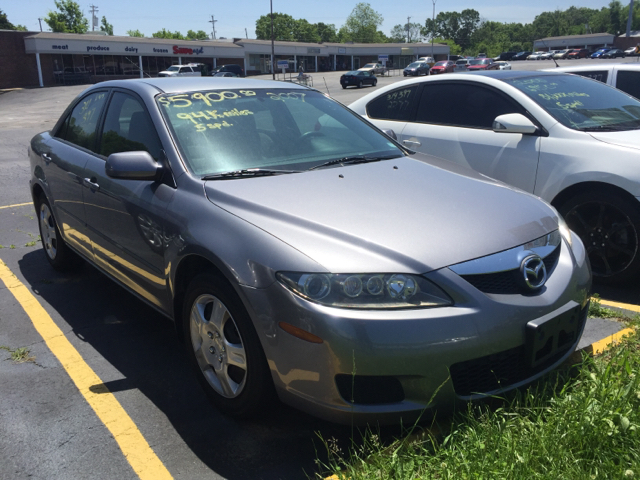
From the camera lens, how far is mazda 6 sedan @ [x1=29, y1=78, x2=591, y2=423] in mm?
2266

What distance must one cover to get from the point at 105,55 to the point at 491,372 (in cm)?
5552

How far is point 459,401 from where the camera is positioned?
7.73 ft

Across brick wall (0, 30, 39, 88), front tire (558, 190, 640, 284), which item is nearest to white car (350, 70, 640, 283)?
front tire (558, 190, 640, 284)

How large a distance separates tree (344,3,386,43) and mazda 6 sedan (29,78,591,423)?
135634mm

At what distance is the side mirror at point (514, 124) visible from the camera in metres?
4.63

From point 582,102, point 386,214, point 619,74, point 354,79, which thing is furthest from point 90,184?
point 354,79

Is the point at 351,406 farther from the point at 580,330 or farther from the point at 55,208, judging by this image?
the point at 55,208

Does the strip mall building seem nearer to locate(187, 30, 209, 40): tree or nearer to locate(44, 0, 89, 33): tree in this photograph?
locate(44, 0, 89, 33): tree

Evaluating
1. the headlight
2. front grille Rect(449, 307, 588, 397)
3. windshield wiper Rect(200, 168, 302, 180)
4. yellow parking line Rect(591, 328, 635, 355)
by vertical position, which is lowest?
yellow parking line Rect(591, 328, 635, 355)

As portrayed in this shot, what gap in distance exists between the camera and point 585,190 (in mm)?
4379

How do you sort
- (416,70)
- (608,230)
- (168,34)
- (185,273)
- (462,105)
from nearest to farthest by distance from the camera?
(185,273)
(608,230)
(462,105)
(416,70)
(168,34)

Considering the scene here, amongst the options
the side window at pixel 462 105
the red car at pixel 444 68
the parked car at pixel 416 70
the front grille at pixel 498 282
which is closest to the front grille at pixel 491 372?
the front grille at pixel 498 282

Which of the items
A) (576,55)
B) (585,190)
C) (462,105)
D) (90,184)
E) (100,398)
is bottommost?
(100,398)

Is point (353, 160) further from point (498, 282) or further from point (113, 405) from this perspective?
point (113, 405)
